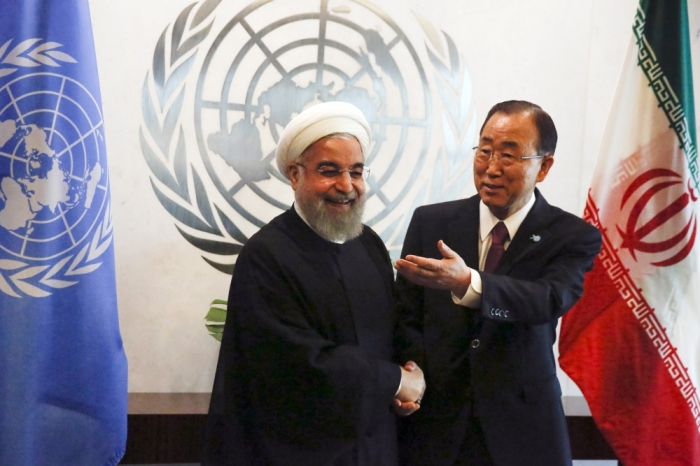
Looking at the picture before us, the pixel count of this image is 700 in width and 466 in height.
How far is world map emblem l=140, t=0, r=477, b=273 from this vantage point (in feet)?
9.82

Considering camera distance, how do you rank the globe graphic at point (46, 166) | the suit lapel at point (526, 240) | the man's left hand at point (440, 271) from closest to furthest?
the man's left hand at point (440, 271)
the suit lapel at point (526, 240)
the globe graphic at point (46, 166)

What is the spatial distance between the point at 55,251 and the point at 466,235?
1.45 meters

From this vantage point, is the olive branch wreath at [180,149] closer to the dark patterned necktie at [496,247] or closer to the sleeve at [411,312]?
the sleeve at [411,312]

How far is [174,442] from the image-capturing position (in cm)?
280

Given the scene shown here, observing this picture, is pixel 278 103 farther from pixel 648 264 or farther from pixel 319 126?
pixel 648 264

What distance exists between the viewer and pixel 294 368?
1.93 metres

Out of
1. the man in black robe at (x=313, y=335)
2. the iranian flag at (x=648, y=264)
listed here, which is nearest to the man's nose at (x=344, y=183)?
the man in black robe at (x=313, y=335)

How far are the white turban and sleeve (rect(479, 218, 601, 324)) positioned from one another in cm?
63

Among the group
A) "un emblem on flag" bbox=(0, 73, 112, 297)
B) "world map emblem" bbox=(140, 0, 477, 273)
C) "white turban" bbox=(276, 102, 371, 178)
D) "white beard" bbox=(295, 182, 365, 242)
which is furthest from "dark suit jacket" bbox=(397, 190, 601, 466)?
"un emblem on flag" bbox=(0, 73, 112, 297)

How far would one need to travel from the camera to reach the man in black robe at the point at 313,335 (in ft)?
6.36

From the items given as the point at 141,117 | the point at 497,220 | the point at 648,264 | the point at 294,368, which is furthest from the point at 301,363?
the point at 648,264

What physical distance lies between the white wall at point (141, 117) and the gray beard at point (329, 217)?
3.51 feet

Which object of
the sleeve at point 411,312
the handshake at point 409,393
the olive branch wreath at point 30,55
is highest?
the olive branch wreath at point 30,55

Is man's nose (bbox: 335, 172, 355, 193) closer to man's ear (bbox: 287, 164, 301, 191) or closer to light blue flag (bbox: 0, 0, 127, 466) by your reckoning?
man's ear (bbox: 287, 164, 301, 191)
